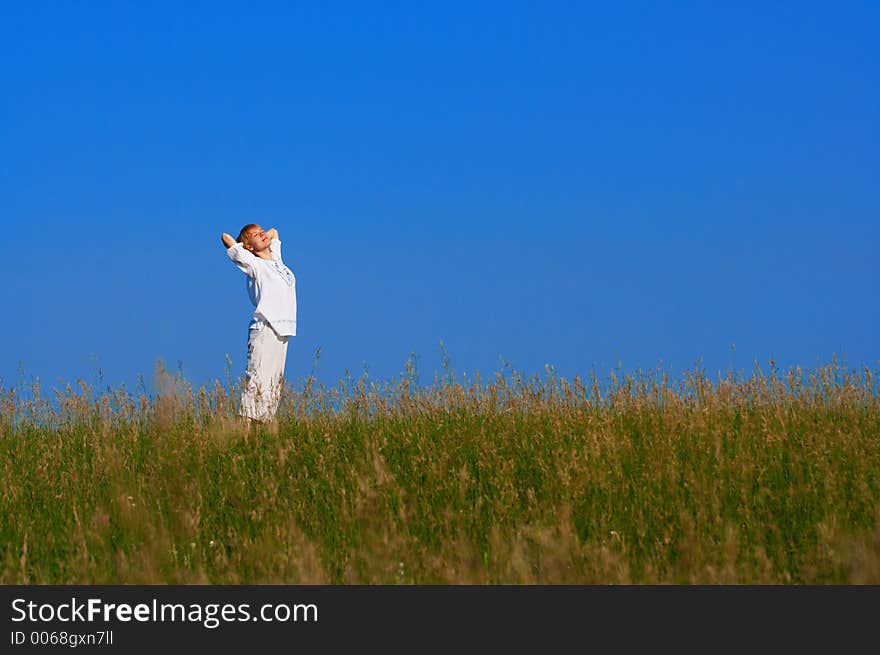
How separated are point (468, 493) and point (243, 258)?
4102 mm

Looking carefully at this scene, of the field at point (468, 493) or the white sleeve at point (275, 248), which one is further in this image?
the white sleeve at point (275, 248)

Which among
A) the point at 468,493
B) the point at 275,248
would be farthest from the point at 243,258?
the point at 468,493

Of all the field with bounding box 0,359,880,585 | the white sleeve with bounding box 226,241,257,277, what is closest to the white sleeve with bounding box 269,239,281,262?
the white sleeve with bounding box 226,241,257,277

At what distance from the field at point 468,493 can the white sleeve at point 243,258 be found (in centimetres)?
145

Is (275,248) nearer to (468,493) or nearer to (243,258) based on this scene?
(243,258)

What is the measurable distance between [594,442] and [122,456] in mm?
3424

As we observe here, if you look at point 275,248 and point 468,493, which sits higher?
point 275,248

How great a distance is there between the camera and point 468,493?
208 inches

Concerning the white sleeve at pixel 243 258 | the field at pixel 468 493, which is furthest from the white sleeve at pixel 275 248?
the field at pixel 468 493

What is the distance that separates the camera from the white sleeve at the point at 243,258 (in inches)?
332

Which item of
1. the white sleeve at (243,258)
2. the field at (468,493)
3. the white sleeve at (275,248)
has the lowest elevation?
the field at (468,493)

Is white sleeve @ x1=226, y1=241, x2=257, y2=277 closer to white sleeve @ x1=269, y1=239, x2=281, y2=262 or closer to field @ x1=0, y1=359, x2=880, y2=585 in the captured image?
white sleeve @ x1=269, y1=239, x2=281, y2=262

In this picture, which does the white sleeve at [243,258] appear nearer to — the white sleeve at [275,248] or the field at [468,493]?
the white sleeve at [275,248]

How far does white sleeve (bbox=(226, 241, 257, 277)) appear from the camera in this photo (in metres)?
8.44
